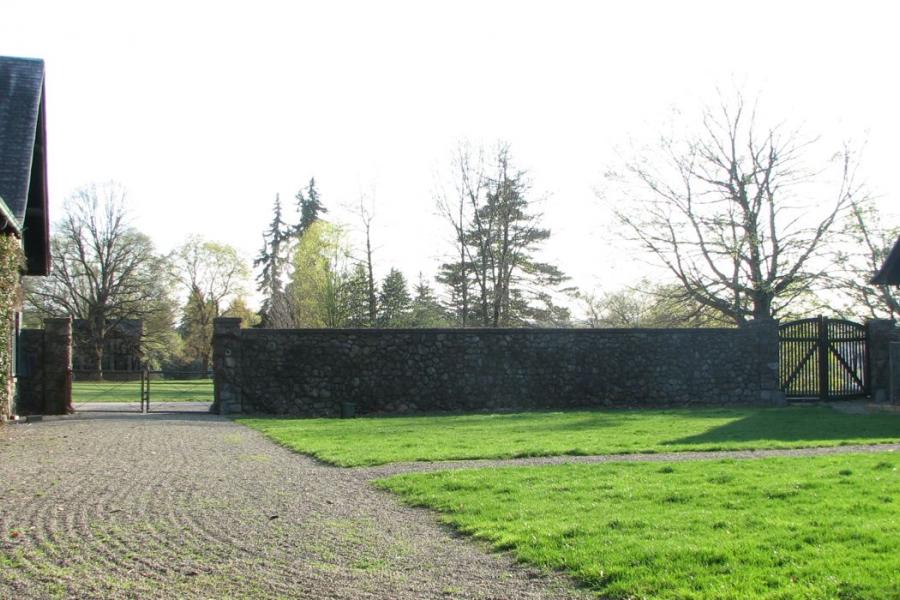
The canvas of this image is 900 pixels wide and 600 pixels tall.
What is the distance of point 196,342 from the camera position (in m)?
61.6

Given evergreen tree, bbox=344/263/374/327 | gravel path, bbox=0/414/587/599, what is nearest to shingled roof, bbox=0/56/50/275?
gravel path, bbox=0/414/587/599

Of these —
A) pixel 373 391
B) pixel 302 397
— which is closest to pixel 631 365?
pixel 373 391

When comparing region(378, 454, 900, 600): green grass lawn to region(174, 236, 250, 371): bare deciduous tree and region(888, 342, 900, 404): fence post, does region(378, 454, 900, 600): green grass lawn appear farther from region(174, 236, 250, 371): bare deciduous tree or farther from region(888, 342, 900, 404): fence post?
region(174, 236, 250, 371): bare deciduous tree

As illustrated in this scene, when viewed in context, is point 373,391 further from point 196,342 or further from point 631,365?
point 196,342

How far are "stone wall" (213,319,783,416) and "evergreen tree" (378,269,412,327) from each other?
23.5m

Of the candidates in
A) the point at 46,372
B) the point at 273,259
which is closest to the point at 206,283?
the point at 273,259

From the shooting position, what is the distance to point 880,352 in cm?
2383

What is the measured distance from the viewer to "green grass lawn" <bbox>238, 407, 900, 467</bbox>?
1219cm

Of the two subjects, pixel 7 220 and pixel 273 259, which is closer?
pixel 7 220

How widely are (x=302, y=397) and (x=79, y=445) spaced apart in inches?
339

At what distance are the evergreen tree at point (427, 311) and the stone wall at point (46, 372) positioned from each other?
88.2 feet

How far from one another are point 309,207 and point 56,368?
44.5m

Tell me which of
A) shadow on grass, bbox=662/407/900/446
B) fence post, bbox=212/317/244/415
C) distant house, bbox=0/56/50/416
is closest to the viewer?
shadow on grass, bbox=662/407/900/446

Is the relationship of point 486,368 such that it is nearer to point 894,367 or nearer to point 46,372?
point 894,367
